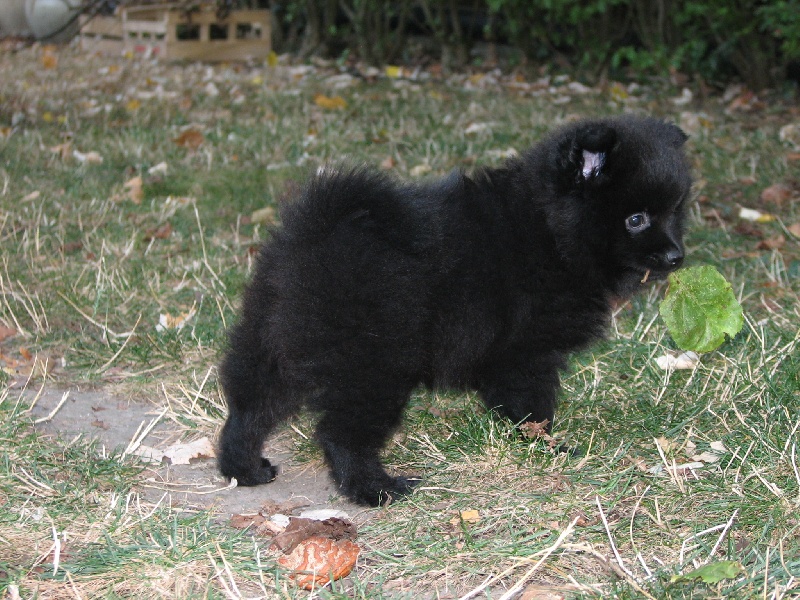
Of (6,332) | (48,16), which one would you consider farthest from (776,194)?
(48,16)

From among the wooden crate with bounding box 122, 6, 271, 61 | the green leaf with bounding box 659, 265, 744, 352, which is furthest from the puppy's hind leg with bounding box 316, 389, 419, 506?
the wooden crate with bounding box 122, 6, 271, 61

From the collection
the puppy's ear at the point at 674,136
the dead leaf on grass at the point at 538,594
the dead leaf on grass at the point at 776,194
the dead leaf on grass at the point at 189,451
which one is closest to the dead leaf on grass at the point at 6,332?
the dead leaf on grass at the point at 189,451

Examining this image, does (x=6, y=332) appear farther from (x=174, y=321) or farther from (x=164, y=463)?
(x=164, y=463)

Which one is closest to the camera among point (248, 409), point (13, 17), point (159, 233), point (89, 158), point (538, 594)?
point (538, 594)

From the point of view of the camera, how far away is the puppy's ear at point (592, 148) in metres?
3.03

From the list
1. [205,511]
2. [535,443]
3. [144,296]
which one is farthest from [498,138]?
[205,511]

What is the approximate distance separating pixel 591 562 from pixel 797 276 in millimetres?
2666

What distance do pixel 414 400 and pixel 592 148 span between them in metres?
1.26

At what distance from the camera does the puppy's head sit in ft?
10.2

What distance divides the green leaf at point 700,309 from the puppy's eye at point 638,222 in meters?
0.34

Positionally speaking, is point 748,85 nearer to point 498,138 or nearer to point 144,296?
point 498,138

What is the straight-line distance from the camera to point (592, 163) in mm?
3113

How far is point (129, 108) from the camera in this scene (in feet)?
26.6

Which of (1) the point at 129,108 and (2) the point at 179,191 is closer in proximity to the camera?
(2) the point at 179,191
